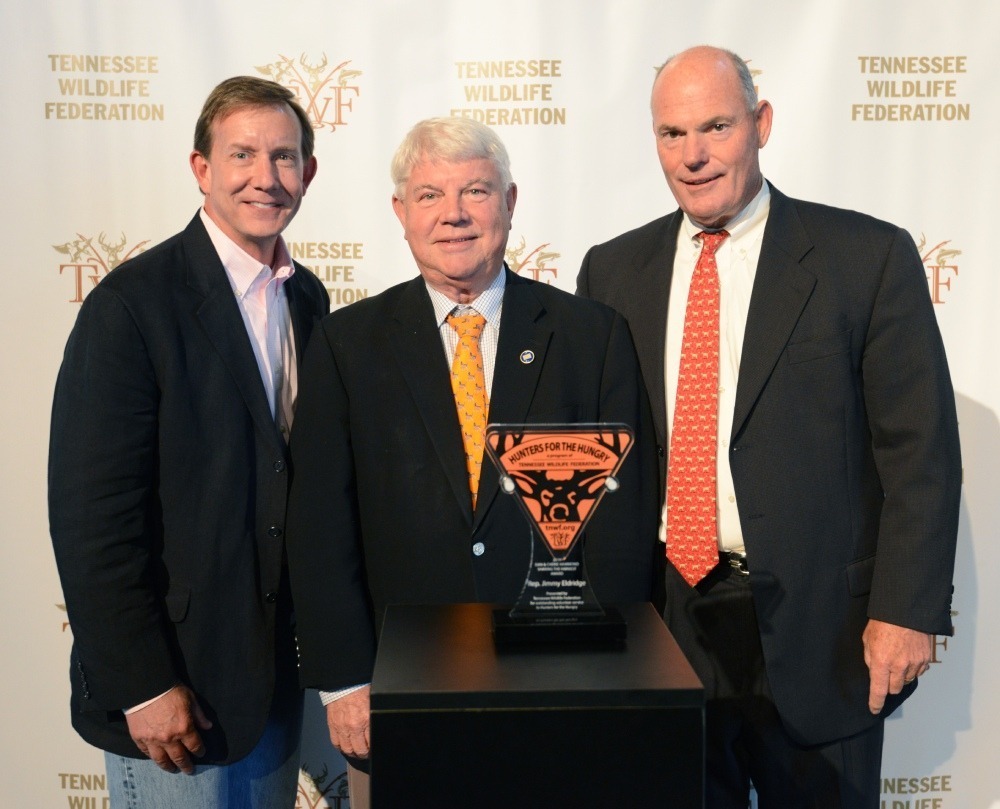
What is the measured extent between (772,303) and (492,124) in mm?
1077

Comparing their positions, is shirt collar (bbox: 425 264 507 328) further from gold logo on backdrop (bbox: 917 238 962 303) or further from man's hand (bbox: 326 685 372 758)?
gold logo on backdrop (bbox: 917 238 962 303)

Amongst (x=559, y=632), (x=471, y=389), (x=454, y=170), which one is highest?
(x=454, y=170)

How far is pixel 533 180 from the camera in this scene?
2.60m

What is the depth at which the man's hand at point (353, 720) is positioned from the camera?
156 centimetres

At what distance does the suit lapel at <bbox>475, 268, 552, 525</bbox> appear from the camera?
1.59m

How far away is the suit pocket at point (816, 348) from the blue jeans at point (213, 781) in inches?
43.8

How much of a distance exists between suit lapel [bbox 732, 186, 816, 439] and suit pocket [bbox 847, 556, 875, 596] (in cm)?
32

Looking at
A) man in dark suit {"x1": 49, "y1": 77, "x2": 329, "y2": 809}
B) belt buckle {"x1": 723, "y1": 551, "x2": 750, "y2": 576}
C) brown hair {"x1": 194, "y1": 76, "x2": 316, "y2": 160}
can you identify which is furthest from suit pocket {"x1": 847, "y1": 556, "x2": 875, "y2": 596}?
brown hair {"x1": 194, "y1": 76, "x2": 316, "y2": 160}

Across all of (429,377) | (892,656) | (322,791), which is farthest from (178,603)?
(322,791)

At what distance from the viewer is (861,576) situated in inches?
70.7

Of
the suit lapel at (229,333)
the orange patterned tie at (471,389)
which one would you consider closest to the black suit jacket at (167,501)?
the suit lapel at (229,333)

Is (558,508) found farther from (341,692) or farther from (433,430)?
(341,692)

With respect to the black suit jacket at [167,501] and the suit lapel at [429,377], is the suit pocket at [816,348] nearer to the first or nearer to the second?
the suit lapel at [429,377]

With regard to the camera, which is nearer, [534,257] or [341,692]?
[341,692]
